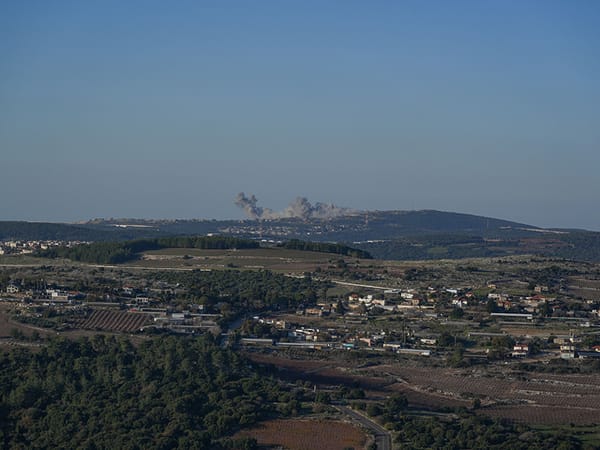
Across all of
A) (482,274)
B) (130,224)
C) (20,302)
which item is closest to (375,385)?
(20,302)

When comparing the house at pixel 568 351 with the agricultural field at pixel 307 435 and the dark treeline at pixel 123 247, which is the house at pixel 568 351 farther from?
the dark treeline at pixel 123 247

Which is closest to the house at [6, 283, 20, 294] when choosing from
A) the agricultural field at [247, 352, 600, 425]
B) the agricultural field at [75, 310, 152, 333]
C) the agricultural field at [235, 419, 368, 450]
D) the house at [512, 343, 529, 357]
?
the agricultural field at [75, 310, 152, 333]

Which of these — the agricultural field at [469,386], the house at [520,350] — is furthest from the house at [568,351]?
the agricultural field at [469,386]

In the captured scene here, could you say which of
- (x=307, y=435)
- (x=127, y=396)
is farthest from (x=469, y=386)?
(x=127, y=396)

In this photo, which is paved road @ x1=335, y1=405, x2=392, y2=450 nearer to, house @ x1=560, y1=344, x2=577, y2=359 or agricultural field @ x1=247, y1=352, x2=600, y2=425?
agricultural field @ x1=247, y1=352, x2=600, y2=425

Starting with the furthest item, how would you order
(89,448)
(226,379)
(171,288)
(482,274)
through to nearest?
(482,274) → (171,288) → (226,379) → (89,448)

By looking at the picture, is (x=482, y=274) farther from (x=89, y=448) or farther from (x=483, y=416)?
(x=89, y=448)
